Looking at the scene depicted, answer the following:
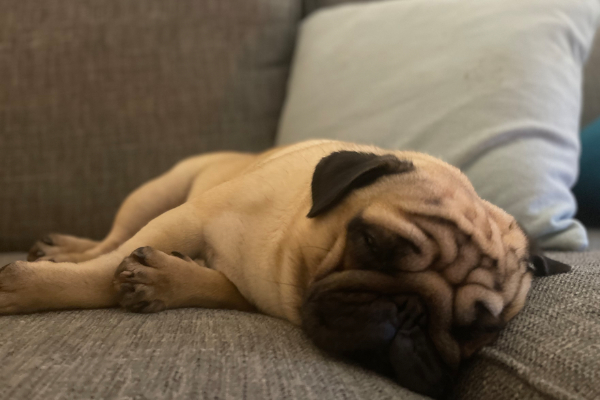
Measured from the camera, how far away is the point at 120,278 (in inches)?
57.5

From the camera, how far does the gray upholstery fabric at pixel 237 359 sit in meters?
0.96

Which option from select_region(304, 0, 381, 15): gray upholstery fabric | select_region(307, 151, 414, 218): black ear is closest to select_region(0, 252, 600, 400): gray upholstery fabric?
select_region(307, 151, 414, 218): black ear

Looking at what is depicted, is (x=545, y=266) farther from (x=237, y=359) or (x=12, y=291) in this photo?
(x=12, y=291)

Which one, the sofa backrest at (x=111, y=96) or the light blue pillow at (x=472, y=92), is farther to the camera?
the sofa backrest at (x=111, y=96)

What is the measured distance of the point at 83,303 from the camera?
146cm

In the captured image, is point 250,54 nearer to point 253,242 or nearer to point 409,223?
point 253,242

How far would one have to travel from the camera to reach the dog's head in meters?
1.22

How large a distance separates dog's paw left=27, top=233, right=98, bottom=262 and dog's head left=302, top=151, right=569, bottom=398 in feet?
4.18

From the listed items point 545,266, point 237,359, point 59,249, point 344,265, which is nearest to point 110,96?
point 59,249

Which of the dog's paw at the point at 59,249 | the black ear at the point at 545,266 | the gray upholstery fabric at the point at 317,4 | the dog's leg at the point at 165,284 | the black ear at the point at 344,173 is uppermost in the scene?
the gray upholstery fabric at the point at 317,4

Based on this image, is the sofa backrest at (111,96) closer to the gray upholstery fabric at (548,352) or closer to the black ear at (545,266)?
the black ear at (545,266)

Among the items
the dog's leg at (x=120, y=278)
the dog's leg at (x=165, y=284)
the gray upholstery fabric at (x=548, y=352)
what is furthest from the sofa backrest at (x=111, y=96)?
the gray upholstery fabric at (x=548, y=352)

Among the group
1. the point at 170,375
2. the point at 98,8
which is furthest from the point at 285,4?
the point at 170,375

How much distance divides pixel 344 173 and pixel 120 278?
769 millimetres
